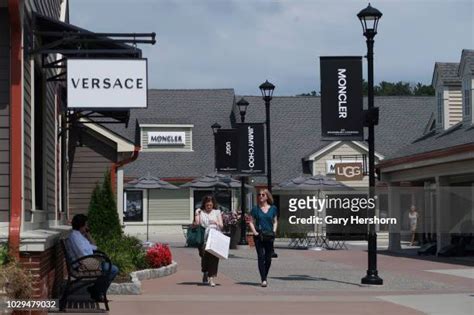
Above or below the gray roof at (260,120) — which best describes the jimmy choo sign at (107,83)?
below

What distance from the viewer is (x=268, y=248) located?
1673 cm

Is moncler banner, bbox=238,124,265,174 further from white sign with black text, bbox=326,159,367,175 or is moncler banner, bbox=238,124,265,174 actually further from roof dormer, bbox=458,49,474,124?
white sign with black text, bbox=326,159,367,175

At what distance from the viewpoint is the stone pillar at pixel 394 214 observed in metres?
32.3

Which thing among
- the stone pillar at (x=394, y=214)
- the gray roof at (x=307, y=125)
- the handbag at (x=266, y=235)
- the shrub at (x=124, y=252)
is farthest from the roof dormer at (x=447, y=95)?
the handbag at (x=266, y=235)

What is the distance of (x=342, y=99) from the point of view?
17.9m

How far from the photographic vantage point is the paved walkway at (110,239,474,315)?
1325 cm

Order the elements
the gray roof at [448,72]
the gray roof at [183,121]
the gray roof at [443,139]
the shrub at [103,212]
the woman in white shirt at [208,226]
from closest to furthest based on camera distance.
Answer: the woman in white shirt at [208,226]
the shrub at [103,212]
the gray roof at [443,139]
the gray roof at [448,72]
the gray roof at [183,121]

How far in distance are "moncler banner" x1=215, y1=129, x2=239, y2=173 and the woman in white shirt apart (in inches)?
555

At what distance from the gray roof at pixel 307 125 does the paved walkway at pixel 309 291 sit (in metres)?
24.0

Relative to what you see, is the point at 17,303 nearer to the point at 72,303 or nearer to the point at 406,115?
the point at 72,303

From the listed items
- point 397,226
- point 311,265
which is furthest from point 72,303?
point 397,226

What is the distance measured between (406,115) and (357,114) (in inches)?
1386

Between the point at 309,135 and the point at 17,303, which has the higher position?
the point at 309,135

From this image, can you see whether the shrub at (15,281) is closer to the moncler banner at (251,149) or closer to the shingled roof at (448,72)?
the moncler banner at (251,149)
